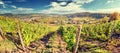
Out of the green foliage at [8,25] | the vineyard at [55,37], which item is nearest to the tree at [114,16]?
the vineyard at [55,37]

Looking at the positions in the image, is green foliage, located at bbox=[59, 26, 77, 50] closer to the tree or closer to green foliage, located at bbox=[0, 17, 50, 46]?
green foliage, located at bbox=[0, 17, 50, 46]

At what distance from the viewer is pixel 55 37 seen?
6.00 metres

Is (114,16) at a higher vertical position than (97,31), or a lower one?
higher

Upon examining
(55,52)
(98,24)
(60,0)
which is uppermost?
(60,0)

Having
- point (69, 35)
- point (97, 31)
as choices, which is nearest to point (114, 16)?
point (97, 31)

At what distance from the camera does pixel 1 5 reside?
606cm

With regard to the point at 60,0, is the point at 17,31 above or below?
below

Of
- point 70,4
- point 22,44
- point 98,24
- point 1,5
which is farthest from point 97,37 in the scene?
point 1,5

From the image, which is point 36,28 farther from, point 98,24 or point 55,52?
point 98,24

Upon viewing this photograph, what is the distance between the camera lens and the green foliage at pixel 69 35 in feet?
19.5

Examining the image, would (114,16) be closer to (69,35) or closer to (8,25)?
(69,35)

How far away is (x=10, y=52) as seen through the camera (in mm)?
6023

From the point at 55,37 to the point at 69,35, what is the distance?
217 mm

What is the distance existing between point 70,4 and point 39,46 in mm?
818
